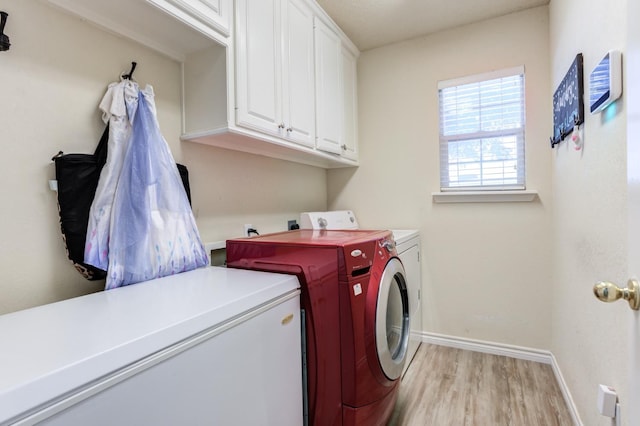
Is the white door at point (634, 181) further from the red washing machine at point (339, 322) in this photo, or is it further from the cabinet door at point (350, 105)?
the cabinet door at point (350, 105)

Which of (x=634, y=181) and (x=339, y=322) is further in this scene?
(x=339, y=322)

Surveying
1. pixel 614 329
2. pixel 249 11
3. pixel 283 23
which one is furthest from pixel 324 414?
pixel 283 23

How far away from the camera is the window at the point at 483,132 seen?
2418mm

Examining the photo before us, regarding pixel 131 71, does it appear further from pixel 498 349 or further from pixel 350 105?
pixel 498 349

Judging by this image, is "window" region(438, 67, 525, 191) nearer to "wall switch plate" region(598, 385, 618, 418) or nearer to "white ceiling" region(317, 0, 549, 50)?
"white ceiling" region(317, 0, 549, 50)

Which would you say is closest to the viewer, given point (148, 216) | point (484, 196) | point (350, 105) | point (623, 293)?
point (623, 293)

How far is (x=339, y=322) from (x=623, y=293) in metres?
0.88

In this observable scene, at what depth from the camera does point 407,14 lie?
2367 mm

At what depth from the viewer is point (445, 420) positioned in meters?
1.72

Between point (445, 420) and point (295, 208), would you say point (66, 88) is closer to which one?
point (295, 208)

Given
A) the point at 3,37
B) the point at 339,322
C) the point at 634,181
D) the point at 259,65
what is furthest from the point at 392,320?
the point at 3,37

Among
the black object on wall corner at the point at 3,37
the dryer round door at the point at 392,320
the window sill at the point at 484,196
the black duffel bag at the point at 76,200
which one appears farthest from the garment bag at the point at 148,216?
the window sill at the point at 484,196

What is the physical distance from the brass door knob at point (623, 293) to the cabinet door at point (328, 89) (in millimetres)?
1723

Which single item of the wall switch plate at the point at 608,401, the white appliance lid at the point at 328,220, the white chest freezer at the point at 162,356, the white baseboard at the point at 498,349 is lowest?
the white baseboard at the point at 498,349
